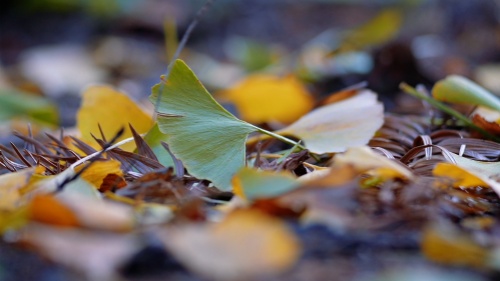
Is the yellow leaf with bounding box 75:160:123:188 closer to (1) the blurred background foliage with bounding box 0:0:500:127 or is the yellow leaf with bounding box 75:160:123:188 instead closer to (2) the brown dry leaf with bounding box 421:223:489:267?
(2) the brown dry leaf with bounding box 421:223:489:267

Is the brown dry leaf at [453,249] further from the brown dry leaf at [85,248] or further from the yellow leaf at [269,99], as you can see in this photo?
the yellow leaf at [269,99]

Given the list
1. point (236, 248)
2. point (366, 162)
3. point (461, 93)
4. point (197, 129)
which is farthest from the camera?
point (461, 93)

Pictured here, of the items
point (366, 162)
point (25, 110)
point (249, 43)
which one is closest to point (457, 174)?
point (366, 162)

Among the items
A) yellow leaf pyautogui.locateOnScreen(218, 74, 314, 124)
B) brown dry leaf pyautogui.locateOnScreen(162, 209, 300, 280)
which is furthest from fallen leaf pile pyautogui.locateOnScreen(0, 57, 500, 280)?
yellow leaf pyautogui.locateOnScreen(218, 74, 314, 124)

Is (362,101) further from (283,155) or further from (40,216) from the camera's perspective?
(40,216)

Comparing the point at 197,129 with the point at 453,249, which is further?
the point at 197,129

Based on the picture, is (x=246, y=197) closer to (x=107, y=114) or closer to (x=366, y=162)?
(x=366, y=162)
